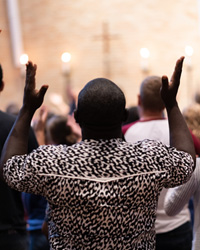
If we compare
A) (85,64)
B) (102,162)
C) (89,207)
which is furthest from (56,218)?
(85,64)

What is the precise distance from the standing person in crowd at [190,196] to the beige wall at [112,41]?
9659mm

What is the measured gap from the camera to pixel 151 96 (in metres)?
3.23

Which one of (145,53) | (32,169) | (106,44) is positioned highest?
(32,169)

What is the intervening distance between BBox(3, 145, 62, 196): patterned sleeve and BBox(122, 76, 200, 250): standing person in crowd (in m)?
1.44

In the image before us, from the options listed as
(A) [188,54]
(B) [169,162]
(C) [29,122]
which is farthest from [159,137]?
(A) [188,54]

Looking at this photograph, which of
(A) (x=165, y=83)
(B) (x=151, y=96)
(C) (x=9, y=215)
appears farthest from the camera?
(B) (x=151, y=96)

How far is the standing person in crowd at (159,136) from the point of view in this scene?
3.14 meters

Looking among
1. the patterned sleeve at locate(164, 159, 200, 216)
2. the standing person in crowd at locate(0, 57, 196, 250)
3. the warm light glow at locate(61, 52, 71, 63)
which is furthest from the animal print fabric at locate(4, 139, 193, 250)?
the warm light glow at locate(61, 52, 71, 63)

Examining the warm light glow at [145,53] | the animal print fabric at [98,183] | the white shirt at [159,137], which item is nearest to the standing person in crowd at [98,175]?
the animal print fabric at [98,183]

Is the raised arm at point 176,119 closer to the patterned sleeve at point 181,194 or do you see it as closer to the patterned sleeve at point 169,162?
the patterned sleeve at point 169,162

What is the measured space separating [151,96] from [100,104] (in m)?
1.45

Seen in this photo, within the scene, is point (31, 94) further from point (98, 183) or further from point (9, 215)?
point (9, 215)

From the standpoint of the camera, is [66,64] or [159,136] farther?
[66,64]

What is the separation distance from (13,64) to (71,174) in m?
10.6
